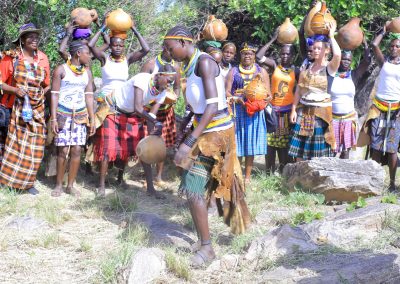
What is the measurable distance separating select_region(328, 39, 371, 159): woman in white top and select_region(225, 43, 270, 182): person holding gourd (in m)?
0.82

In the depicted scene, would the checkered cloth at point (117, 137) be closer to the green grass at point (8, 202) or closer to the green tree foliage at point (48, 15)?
the green grass at point (8, 202)

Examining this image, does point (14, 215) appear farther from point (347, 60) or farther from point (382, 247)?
point (347, 60)

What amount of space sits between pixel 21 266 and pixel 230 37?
6.55 m

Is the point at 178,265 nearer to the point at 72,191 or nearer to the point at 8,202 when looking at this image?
the point at 8,202

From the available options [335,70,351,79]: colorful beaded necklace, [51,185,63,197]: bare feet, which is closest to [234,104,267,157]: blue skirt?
[335,70,351,79]: colorful beaded necklace

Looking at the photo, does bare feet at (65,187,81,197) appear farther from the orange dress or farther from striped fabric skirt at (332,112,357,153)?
striped fabric skirt at (332,112,357,153)

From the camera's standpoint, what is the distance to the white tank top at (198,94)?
13.6 feet

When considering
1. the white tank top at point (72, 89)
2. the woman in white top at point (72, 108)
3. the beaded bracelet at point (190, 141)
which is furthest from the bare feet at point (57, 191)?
the beaded bracelet at point (190, 141)

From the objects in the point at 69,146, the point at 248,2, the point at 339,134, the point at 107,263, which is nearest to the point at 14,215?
the point at 69,146

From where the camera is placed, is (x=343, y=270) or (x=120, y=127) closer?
(x=343, y=270)

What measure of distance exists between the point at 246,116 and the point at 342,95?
1144 millimetres

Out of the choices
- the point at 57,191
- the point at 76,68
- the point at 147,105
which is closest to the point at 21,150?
the point at 57,191

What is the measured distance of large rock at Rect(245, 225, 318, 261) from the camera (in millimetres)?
4199

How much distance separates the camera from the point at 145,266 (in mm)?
3850
